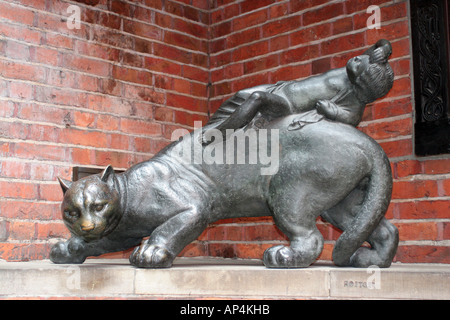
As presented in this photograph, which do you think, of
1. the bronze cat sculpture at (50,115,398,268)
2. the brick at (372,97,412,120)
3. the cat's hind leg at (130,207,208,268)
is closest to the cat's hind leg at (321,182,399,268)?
the bronze cat sculpture at (50,115,398,268)

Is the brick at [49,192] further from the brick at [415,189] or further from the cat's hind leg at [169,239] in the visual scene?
the brick at [415,189]

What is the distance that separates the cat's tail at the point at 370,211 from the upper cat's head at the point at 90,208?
1.98 feet

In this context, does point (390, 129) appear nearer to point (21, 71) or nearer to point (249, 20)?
point (249, 20)

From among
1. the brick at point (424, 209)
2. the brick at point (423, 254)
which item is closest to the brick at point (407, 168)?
the brick at point (424, 209)

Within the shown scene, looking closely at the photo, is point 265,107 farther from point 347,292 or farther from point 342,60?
point 342,60

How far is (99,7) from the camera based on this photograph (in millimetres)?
2502

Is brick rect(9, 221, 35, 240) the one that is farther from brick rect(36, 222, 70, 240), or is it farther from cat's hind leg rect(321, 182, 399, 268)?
cat's hind leg rect(321, 182, 399, 268)

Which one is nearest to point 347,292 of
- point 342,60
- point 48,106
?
point 342,60

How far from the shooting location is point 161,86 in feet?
8.87

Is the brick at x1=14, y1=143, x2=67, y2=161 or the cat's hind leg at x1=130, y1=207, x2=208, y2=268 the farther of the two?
the brick at x1=14, y1=143, x2=67, y2=161

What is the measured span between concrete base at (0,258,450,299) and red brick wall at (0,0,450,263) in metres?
0.92

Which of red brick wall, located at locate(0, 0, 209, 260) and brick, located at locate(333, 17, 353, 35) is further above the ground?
brick, located at locate(333, 17, 353, 35)

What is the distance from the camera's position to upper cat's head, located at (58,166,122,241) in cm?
136

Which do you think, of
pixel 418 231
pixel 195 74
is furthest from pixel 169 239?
pixel 195 74
